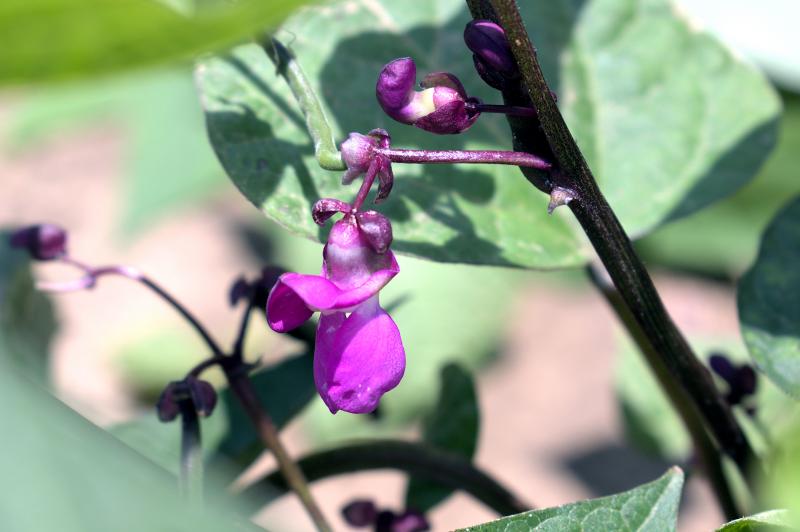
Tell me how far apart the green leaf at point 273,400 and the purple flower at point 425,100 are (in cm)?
41

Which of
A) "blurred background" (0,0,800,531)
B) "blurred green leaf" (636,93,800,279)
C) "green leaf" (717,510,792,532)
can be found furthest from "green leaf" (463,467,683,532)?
"blurred green leaf" (636,93,800,279)

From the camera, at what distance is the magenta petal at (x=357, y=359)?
55 cm

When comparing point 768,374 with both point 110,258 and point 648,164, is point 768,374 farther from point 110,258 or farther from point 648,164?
point 110,258

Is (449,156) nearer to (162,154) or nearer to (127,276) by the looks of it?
(127,276)

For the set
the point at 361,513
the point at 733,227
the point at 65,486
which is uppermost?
the point at 65,486

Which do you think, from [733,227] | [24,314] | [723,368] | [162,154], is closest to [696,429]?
[723,368]

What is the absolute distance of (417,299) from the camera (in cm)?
271

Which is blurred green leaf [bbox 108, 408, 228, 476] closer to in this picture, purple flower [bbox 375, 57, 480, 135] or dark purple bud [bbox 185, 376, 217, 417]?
dark purple bud [bbox 185, 376, 217, 417]

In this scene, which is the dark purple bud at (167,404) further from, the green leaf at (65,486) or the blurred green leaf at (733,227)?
the blurred green leaf at (733,227)

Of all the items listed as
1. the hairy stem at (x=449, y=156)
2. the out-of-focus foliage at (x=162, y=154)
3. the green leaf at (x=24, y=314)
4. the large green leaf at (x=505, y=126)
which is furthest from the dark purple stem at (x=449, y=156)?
the out-of-focus foliage at (x=162, y=154)

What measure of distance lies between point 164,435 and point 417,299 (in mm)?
1745

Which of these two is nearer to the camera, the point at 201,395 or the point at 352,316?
the point at 352,316

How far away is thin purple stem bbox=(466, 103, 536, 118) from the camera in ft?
1.86

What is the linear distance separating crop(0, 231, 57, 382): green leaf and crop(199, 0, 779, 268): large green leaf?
40 centimetres
